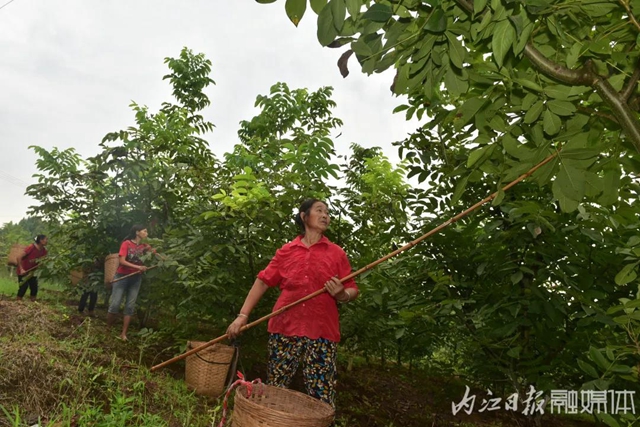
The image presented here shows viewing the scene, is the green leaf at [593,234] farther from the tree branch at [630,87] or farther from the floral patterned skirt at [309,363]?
the floral patterned skirt at [309,363]

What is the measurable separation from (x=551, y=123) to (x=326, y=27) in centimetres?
77

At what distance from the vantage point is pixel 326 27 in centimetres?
88

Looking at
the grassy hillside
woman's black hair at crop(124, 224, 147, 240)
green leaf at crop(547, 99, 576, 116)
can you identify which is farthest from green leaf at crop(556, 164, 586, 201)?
woman's black hair at crop(124, 224, 147, 240)

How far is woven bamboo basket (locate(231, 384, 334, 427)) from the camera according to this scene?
198 centimetres

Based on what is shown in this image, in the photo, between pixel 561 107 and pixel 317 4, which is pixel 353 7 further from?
pixel 561 107

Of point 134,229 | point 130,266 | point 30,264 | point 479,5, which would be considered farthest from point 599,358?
point 30,264

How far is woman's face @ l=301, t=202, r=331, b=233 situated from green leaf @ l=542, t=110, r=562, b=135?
1.96m

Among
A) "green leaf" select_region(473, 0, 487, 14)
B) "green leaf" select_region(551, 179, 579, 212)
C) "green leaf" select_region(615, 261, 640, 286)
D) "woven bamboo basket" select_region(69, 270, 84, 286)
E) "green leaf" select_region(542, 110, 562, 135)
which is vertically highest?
"green leaf" select_region(473, 0, 487, 14)

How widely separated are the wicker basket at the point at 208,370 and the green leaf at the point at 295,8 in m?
3.58

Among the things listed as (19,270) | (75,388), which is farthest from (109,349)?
(19,270)

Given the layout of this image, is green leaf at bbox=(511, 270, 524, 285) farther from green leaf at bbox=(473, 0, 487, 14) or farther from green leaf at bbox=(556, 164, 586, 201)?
green leaf at bbox=(473, 0, 487, 14)

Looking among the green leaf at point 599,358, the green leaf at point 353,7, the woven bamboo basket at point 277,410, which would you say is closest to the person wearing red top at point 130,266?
the woven bamboo basket at point 277,410

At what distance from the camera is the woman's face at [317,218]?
10.2ft

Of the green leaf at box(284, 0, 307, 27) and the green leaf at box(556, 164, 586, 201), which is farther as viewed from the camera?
the green leaf at box(556, 164, 586, 201)
